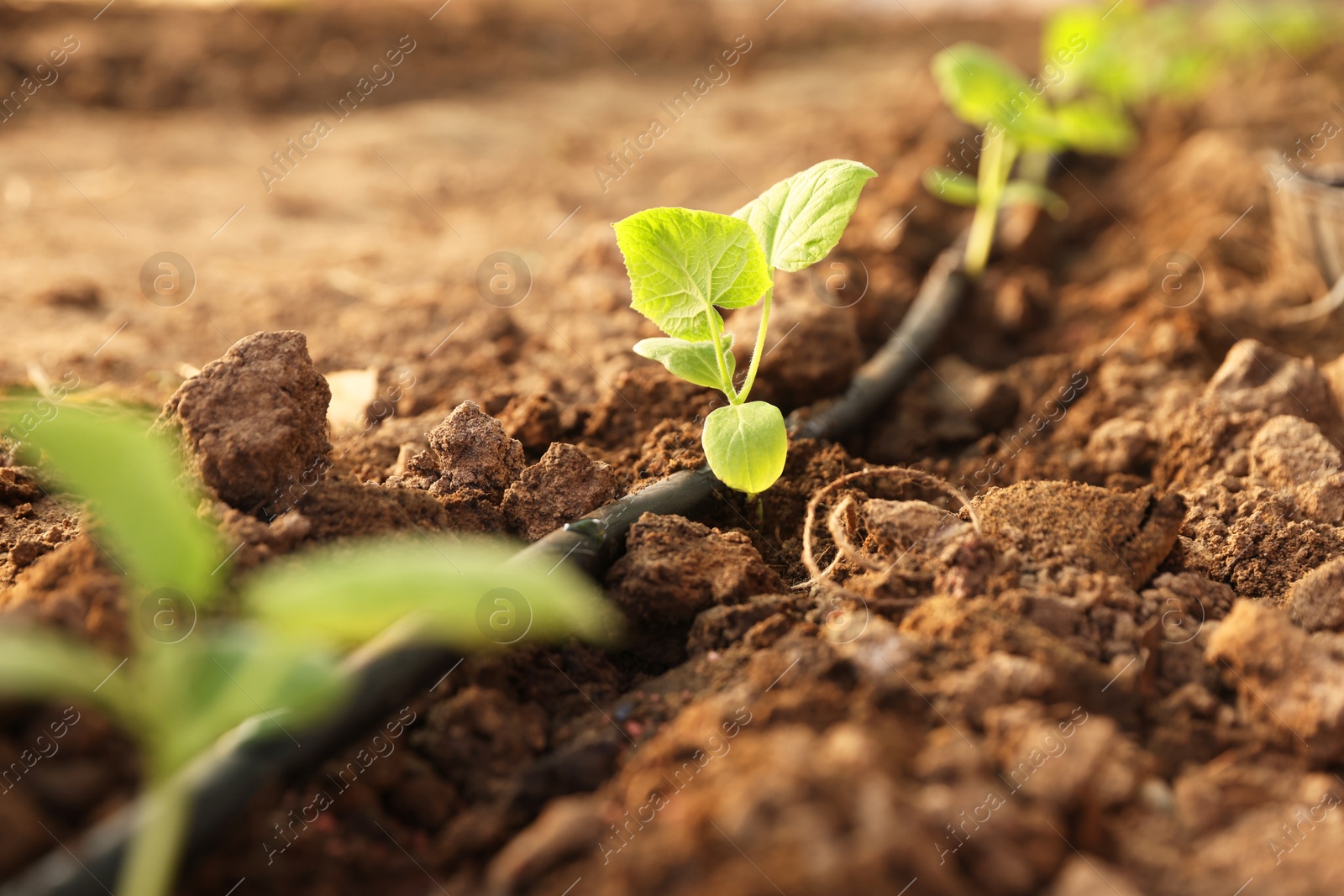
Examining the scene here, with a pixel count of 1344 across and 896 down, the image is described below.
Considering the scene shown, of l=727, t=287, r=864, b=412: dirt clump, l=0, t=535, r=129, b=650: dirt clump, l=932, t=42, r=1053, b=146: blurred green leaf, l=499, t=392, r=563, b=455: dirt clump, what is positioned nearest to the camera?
l=0, t=535, r=129, b=650: dirt clump

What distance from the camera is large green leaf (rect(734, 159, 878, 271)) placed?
4.95ft

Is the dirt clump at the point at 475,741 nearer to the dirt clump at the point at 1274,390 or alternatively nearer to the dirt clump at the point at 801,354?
the dirt clump at the point at 801,354

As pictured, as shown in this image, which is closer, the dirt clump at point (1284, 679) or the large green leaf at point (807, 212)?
the dirt clump at point (1284, 679)

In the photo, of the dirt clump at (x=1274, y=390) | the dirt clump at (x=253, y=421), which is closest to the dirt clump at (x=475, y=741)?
the dirt clump at (x=253, y=421)

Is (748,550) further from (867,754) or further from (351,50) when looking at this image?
(351,50)

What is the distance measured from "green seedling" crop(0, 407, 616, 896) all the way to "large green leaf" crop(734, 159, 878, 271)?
31.8 inches

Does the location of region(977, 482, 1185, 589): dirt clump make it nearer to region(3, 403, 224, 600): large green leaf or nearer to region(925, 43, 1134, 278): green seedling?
region(3, 403, 224, 600): large green leaf

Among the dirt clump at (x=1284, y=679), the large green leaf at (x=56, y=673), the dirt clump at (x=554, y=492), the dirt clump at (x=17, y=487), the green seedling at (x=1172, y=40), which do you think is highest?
the dirt clump at (x=17, y=487)

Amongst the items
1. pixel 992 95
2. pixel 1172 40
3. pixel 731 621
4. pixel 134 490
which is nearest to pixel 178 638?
pixel 134 490

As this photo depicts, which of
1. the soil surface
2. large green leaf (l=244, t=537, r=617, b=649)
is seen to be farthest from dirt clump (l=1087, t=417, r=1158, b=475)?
large green leaf (l=244, t=537, r=617, b=649)

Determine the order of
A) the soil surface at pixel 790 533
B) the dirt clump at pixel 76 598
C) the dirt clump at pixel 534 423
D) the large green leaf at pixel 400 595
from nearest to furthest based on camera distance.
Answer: the large green leaf at pixel 400 595, the soil surface at pixel 790 533, the dirt clump at pixel 76 598, the dirt clump at pixel 534 423

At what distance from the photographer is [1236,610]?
1.30 metres

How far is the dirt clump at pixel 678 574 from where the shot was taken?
1405mm

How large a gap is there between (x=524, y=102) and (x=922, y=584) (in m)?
4.76
